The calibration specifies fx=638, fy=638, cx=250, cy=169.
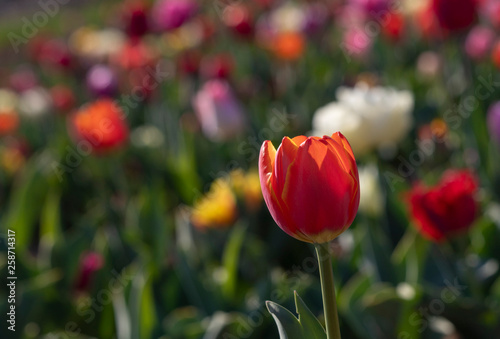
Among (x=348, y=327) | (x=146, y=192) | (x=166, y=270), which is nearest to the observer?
(x=348, y=327)

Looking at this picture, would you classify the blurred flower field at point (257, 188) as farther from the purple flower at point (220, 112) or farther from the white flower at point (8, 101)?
the white flower at point (8, 101)

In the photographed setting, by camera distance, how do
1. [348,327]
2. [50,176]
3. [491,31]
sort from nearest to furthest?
[348,327]
[50,176]
[491,31]

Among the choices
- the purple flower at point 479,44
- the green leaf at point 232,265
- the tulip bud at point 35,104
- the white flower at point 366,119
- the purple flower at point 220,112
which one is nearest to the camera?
the green leaf at point 232,265

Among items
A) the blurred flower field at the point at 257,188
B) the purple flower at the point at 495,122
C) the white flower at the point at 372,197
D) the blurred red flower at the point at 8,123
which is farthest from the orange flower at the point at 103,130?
the blurred red flower at the point at 8,123

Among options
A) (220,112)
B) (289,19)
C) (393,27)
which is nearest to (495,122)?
(220,112)

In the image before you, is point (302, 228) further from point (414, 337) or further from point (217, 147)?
point (217, 147)

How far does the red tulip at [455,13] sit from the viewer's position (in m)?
1.84

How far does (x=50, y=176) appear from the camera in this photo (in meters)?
2.30

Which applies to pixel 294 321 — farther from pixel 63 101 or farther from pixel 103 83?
pixel 63 101

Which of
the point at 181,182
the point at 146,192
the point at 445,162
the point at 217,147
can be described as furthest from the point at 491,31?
the point at 146,192

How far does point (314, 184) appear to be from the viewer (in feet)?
1.89

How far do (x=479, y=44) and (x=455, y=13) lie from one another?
57 centimetres

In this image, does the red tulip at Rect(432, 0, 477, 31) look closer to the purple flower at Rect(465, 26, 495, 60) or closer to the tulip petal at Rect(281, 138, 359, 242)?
the purple flower at Rect(465, 26, 495, 60)

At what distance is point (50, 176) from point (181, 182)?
55 cm
